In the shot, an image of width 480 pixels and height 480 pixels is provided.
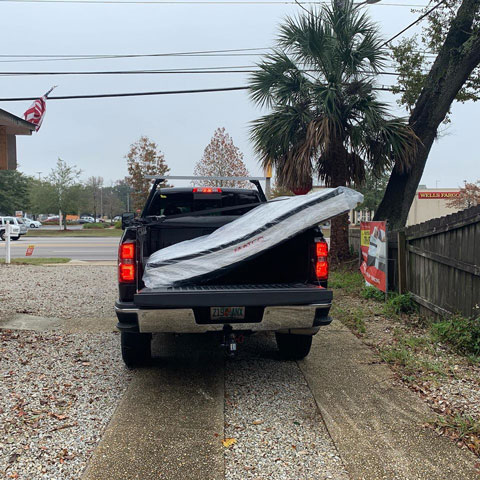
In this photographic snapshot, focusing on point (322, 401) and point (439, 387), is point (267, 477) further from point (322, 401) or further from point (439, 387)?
point (439, 387)

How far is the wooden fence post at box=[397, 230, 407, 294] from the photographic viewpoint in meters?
7.82

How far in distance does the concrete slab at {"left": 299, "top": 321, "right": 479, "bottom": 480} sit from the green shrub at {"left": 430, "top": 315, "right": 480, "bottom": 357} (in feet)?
3.02

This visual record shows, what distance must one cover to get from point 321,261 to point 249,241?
775mm

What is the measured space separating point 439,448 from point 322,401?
1.08 meters

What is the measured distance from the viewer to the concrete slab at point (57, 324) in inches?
273

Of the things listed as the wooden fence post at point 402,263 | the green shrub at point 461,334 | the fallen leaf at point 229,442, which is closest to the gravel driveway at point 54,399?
the fallen leaf at point 229,442

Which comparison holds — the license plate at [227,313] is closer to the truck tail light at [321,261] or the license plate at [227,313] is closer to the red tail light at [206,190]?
the truck tail light at [321,261]

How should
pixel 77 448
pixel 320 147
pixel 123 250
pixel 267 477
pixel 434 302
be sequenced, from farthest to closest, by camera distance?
1. pixel 320 147
2. pixel 434 302
3. pixel 123 250
4. pixel 77 448
5. pixel 267 477

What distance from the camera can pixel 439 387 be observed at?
14.7 ft

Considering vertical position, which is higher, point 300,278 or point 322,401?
point 300,278

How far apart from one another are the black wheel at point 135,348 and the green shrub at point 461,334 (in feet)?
11.2

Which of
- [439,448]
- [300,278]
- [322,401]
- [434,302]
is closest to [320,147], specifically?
[434,302]

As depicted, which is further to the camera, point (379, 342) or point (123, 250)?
point (379, 342)

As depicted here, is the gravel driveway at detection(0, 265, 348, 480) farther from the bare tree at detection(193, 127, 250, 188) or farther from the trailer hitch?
the bare tree at detection(193, 127, 250, 188)
